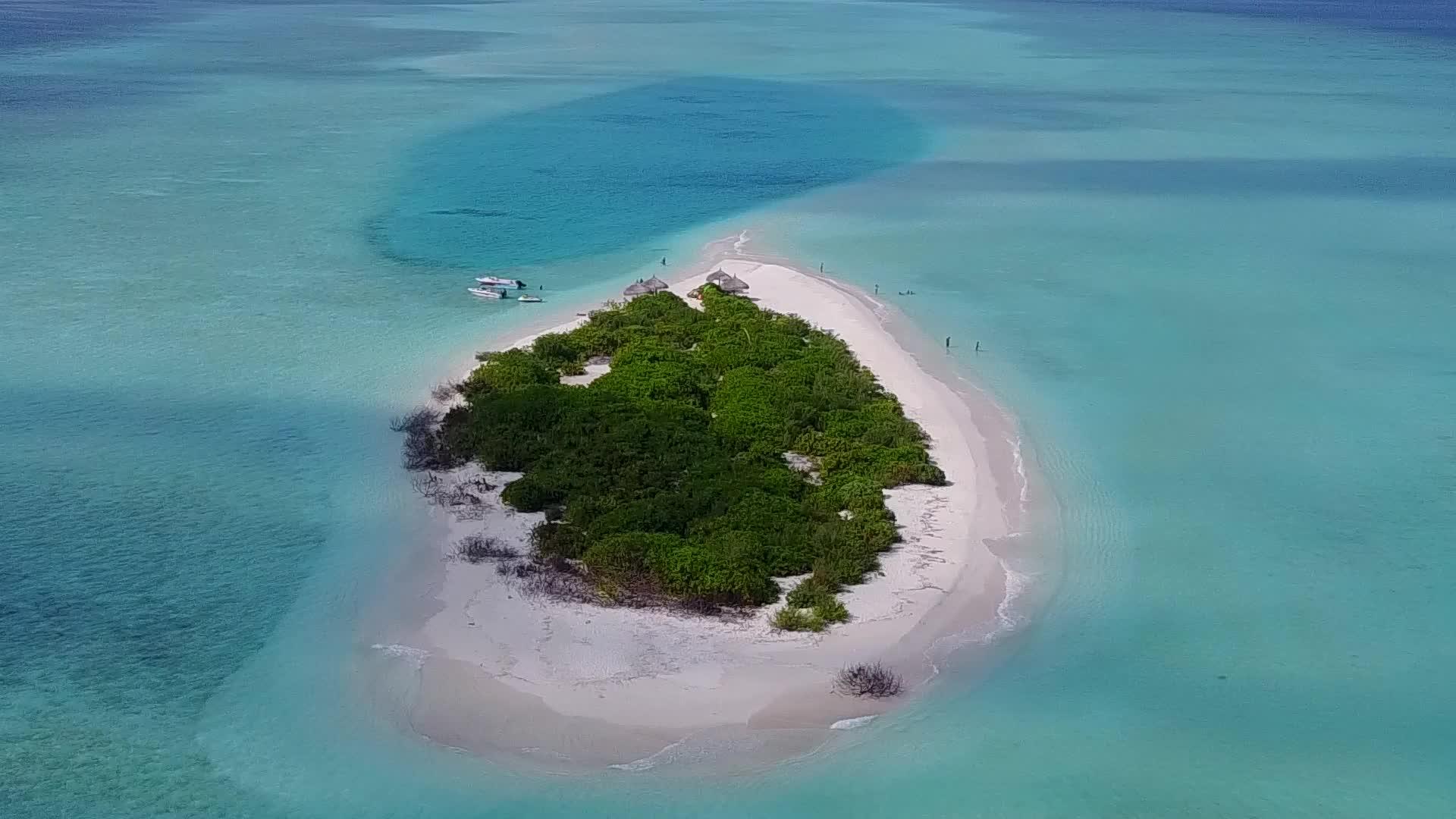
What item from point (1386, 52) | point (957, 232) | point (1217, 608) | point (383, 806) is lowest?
point (383, 806)

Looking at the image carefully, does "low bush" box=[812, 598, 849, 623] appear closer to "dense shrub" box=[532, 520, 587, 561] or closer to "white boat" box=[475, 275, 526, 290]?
"dense shrub" box=[532, 520, 587, 561]

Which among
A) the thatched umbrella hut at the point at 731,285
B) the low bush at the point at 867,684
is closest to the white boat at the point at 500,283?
the thatched umbrella hut at the point at 731,285

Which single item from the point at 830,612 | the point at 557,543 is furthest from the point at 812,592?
the point at 557,543

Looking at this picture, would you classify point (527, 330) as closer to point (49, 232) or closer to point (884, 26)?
point (49, 232)

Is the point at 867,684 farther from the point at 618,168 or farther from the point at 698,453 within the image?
the point at 618,168

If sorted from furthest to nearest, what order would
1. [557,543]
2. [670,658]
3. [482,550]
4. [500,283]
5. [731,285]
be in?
[500,283] < [731,285] < [482,550] < [557,543] < [670,658]

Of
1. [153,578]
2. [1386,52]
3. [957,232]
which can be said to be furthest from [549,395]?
[1386,52]
